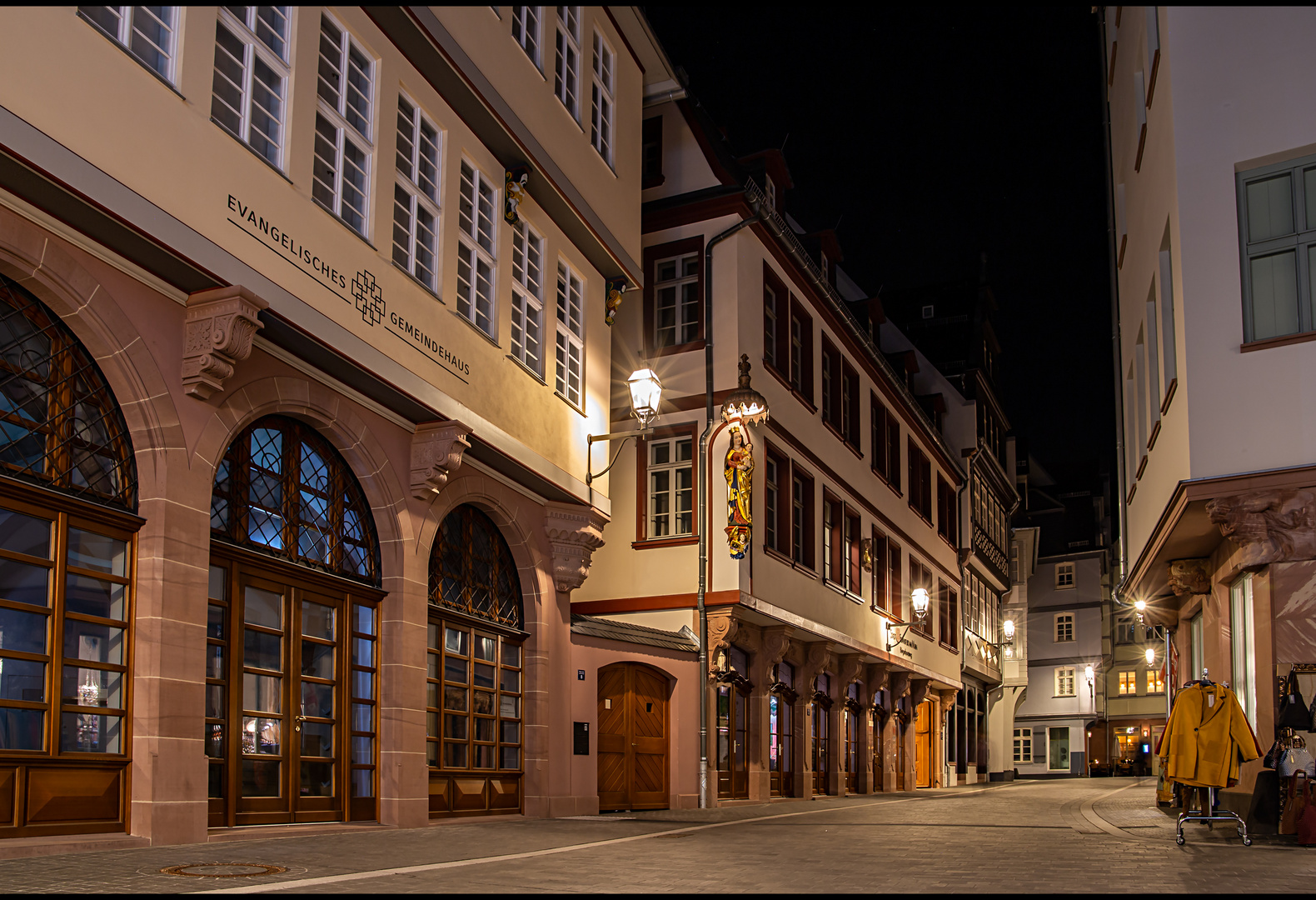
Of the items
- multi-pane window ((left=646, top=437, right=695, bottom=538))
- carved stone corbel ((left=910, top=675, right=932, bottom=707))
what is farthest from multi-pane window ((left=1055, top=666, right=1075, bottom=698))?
multi-pane window ((left=646, top=437, right=695, bottom=538))

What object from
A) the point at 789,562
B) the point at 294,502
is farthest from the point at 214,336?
the point at 789,562

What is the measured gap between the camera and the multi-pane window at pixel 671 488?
2319 centimetres

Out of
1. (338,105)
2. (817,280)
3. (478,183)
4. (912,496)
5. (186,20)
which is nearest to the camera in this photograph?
(186,20)

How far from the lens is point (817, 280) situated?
2777cm

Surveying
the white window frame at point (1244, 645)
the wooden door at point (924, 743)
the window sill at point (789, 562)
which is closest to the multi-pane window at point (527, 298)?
the window sill at point (789, 562)

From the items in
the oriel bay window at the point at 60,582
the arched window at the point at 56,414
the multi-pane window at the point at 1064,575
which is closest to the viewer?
the oriel bay window at the point at 60,582

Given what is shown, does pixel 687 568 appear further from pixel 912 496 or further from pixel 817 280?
pixel 912 496

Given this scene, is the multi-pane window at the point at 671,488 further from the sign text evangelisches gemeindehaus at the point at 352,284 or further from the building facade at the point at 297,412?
the sign text evangelisches gemeindehaus at the point at 352,284

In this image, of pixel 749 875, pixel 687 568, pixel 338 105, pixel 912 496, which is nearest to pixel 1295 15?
pixel 338 105

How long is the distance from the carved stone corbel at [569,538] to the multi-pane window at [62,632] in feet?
26.7

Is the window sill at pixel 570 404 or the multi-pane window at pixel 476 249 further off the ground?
the multi-pane window at pixel 476 249

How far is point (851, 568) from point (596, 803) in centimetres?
1302

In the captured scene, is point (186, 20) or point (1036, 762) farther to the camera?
point (1036, 762)

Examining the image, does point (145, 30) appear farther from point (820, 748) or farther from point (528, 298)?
point (820, 748)
